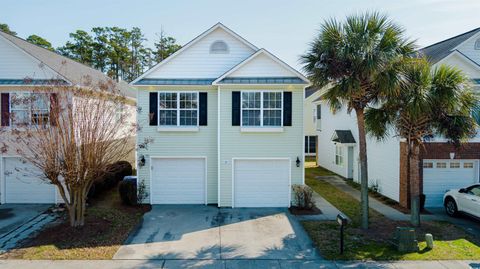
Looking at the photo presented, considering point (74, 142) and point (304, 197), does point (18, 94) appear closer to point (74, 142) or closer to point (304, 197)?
point (74, 142)

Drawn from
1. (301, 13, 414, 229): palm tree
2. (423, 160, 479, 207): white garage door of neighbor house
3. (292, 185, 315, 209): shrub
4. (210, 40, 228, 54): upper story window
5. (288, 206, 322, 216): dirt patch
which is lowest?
(288, 206, 322, 216): dirt patch

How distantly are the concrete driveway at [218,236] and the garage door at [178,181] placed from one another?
887 mm

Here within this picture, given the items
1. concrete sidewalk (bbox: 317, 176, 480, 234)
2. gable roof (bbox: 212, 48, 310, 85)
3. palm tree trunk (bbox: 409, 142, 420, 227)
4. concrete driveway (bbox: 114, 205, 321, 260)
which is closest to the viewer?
concrete driveway (bbox: 114, 205, 321, 260)

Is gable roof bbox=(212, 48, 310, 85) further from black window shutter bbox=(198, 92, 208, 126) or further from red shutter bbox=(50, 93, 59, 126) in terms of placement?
red shutter bbox=(50, 93, 59, 126)

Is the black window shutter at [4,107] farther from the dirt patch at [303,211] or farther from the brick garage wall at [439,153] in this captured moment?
the brick garage wall at [439,153]

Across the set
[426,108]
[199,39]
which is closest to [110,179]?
[199,39]

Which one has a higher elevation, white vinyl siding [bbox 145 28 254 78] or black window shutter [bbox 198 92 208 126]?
white vinyl siding [bbox 145 28 254 78]

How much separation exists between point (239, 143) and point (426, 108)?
761 centimetres

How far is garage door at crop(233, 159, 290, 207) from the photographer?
1519 cm

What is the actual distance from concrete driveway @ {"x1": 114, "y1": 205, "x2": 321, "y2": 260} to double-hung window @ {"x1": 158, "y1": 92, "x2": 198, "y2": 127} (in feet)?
13.3

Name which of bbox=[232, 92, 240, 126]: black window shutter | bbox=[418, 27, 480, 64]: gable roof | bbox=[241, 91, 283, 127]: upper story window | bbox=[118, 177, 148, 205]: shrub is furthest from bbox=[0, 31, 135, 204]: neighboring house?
bbox=[418, 27, 480, 64]: gable roof

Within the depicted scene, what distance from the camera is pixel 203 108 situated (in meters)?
15.3

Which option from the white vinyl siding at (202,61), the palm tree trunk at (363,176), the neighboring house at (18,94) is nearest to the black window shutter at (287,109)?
the white vinyl siding at (202,61)

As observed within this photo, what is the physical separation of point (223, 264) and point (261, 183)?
6.48 metres
